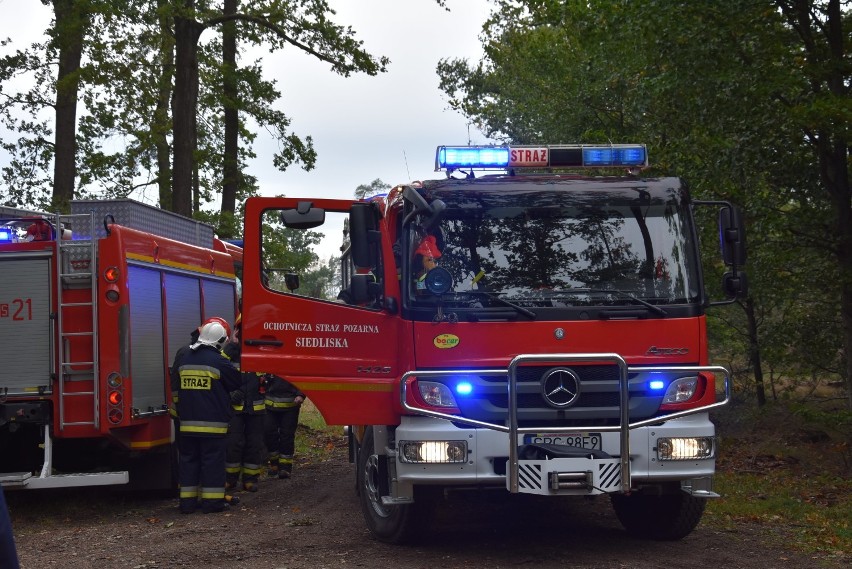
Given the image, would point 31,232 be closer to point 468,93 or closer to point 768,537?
point 768,537

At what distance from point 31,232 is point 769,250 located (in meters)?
9.03

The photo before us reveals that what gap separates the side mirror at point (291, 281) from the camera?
27.5ft

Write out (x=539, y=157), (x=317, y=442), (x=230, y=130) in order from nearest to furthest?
(x=539, y=157)
(x=317, y=442)
(x=230, y=130)

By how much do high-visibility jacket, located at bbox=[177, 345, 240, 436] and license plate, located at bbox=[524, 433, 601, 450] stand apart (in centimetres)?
392

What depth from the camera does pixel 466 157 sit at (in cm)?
833

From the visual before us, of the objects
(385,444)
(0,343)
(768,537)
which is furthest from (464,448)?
(0,343)

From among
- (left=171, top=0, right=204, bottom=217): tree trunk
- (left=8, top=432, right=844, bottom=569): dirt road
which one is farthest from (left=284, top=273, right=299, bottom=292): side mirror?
(left=171, top=0, right=204, bottom=217): tree trunk

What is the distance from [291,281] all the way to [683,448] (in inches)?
125

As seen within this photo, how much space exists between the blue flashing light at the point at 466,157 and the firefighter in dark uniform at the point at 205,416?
322cm

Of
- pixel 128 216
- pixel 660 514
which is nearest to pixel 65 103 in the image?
pixel 128 216

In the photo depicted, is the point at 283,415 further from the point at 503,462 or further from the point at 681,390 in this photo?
the point at 681,390

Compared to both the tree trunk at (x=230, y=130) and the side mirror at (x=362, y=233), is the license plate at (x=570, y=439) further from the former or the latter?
the tree trunk at (x=230, y=130)

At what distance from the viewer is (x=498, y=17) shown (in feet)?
103

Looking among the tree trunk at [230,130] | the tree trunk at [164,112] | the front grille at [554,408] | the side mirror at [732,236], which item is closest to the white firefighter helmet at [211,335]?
the front grille at [554,408]
